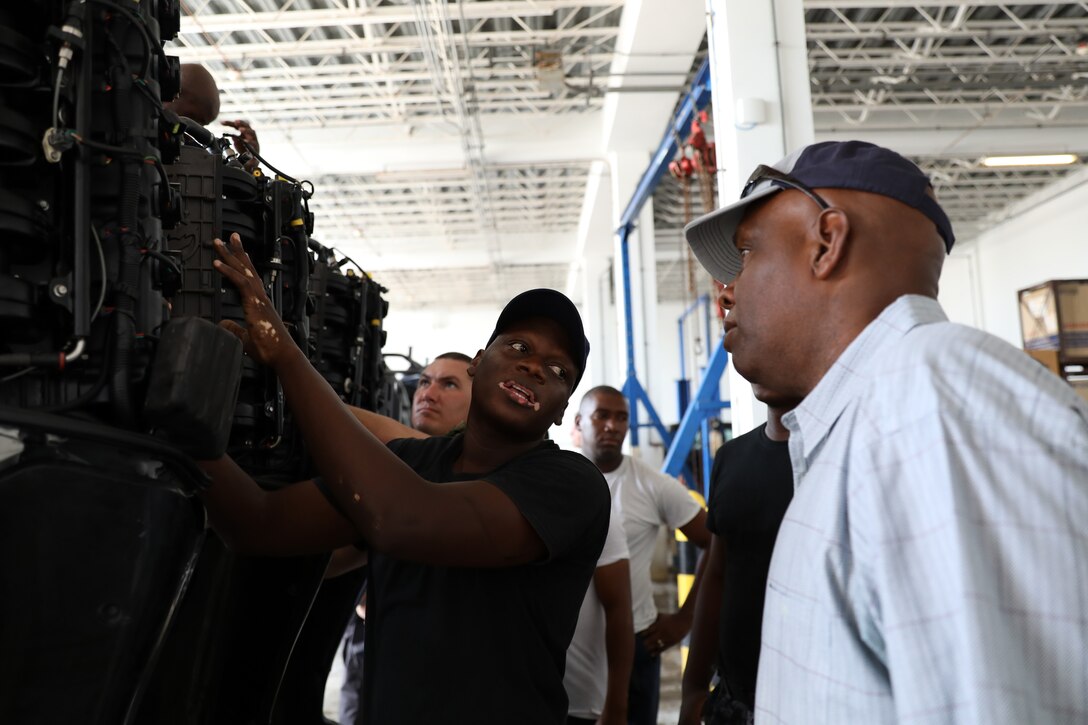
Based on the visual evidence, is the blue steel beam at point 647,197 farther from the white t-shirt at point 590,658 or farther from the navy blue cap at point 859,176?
the navy blue cap at point 859,176

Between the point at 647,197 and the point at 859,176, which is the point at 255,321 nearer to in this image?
the point at 859,176

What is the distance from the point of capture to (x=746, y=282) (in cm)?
136

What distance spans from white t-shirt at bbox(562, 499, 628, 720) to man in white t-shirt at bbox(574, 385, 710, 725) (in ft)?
1.37

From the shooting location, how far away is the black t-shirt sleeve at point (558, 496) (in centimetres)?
169

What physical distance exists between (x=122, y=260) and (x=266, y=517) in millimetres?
616

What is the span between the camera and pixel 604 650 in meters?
3.50

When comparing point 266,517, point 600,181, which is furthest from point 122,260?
point 600,181

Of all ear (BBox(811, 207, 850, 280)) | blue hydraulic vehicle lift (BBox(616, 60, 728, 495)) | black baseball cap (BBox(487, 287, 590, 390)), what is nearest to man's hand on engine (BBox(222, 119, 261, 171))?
black baseball cap (BBox(487, 287, 590, 390))

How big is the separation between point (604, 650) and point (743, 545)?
1.27m

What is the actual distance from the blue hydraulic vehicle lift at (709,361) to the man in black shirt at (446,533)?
473cm

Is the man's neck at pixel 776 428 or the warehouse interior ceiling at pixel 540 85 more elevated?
the warehouse interior ceiling at pixel 540 85

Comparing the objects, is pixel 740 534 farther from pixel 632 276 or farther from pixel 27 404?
pixel 632 276

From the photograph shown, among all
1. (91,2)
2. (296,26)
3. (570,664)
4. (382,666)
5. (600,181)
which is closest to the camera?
(91,2)

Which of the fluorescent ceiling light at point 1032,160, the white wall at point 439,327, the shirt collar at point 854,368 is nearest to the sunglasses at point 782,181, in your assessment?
the shirt collar at point 854,368
